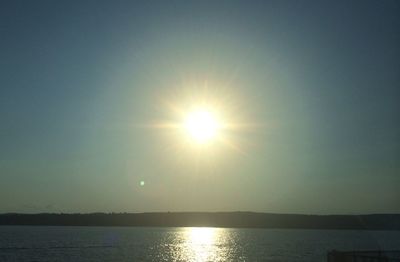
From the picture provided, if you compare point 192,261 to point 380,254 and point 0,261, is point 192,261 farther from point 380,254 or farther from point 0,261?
point 380,254

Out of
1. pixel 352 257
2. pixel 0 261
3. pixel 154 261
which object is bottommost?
pixel 352 257

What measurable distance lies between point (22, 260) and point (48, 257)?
8636 millimetres

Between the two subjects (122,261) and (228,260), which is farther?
(228,260)

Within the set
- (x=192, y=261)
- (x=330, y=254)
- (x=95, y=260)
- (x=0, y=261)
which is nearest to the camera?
(x=330, y=254)

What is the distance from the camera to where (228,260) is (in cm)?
10281

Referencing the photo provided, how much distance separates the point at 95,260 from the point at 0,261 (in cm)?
1662

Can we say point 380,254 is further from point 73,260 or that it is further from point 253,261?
point 73,260

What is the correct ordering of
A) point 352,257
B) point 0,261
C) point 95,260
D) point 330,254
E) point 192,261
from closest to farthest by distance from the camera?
point 352,257, point 330,254, point 0,261, point 95,260, point 192,261

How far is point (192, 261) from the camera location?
10350 cm

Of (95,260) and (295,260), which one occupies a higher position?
(295,260)

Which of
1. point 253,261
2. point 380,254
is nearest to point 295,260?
point 253,261

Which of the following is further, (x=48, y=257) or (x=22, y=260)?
(x=48, y=257)

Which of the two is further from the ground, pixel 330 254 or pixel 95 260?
pixel 95 260

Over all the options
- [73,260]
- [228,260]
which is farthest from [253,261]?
[73,260]
